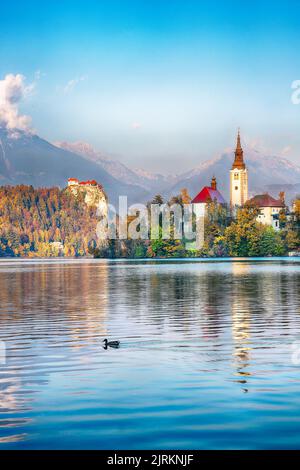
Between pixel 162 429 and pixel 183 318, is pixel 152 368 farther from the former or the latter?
pixel 183 318

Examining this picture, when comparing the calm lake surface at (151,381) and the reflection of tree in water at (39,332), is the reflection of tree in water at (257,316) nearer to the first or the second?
the calm lake surface at (151,381)

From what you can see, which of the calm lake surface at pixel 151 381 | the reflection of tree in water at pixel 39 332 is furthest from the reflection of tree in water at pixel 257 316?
the reflection of tree in water at pixel 39 332

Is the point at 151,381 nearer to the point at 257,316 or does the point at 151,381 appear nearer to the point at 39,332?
the point at 39,332

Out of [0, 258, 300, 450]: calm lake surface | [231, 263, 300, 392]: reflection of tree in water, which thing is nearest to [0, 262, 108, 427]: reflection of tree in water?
[0, 258, 300, 450]: calm lake surface

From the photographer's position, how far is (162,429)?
15.4 m

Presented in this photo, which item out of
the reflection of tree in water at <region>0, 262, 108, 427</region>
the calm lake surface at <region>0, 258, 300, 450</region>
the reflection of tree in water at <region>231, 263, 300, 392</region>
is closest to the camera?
the calm lake surface at <region>0, 258, 300, 450</region>

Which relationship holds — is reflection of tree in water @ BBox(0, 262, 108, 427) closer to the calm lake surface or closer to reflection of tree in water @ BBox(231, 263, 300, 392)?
the calm lake surface

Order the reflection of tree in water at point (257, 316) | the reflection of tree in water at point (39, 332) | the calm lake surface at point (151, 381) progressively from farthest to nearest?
1. the reflection of tree in water at point (257, 316)
2. the reflection of tree in water at point (39, 332)
3. the calm lake surface at point (151, 381)

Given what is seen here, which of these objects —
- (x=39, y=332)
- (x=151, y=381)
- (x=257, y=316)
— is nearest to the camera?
(x=151, y=381)

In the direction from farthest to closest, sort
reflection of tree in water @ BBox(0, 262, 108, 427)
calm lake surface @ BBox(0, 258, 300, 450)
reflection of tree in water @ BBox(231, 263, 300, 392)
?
reflection of tree in water @ BBox(231, 263, 300, 392)
reflection of tree in water @ BBox(0, 262, 108, 427)
calm lake surface @ BBox(0, 258, 300, 450)

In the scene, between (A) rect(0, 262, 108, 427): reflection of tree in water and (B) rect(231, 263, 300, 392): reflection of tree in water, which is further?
(B) rect(231, 263, 300, 392): reflection of tree in water

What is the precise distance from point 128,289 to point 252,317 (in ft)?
98.2

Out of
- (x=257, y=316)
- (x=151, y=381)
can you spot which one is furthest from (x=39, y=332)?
(x=151, y=381)
